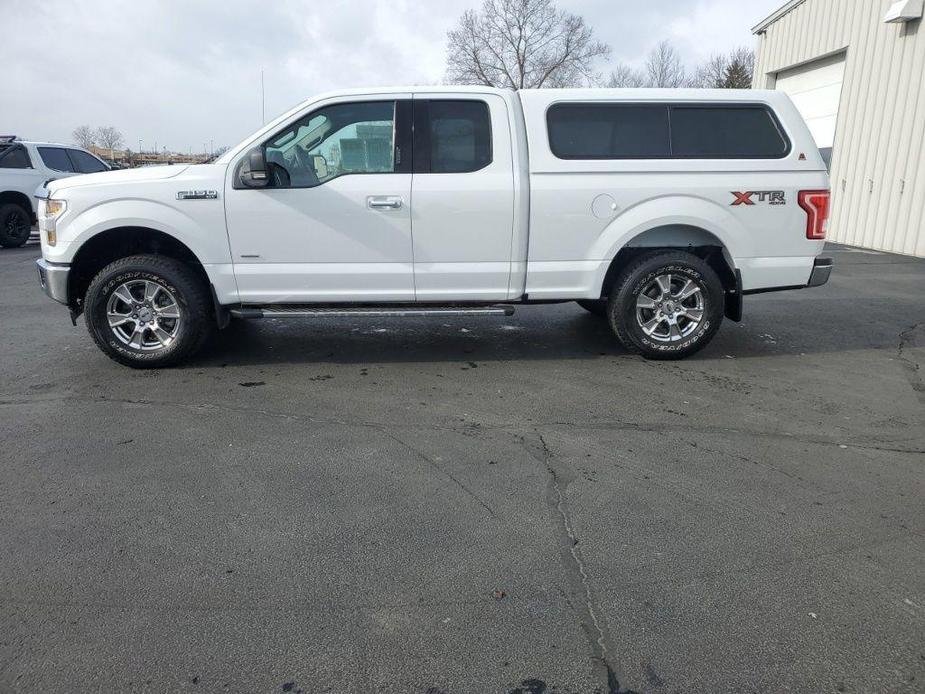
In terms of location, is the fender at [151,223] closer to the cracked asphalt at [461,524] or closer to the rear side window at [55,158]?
the cracked asphalt at [461,524]

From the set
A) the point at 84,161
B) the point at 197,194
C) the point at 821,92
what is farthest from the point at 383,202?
the point at 821,92

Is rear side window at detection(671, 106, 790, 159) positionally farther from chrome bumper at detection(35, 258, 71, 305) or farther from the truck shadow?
chrome bumper at detection(35, 258, 71, 305)

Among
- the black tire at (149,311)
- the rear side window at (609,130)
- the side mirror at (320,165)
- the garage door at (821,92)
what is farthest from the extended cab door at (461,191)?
the garage door at (821,92)

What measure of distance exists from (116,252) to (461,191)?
2812mm

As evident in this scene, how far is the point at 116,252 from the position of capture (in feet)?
19.7

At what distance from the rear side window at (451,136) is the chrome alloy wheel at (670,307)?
1705mm

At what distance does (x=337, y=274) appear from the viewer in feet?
18.9

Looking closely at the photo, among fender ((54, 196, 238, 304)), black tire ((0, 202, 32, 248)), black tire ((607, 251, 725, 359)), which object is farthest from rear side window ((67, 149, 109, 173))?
black tire ((607, 251, 725, 359))

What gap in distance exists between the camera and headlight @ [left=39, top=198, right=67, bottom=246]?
18.5 ft

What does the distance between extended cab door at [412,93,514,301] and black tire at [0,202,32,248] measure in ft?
38.5

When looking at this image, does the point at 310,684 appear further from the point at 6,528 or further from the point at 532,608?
the point at 6,528

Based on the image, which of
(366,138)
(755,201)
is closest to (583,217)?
(755,201)

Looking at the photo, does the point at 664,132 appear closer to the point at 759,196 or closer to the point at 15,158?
the point at 759,196

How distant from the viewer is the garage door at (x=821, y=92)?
1538 cm
